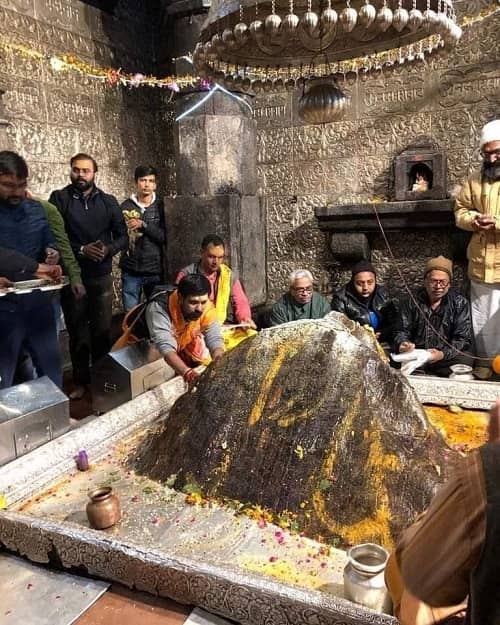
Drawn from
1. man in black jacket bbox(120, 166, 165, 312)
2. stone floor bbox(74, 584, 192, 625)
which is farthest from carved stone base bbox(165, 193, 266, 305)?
stone floor bbox(74, 584, 192, 625)

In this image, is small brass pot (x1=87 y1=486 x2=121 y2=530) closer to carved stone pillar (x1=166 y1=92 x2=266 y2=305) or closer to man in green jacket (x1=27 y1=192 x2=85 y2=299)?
man in green jacket (x1=27 y1=192 x2=85 y2=299)

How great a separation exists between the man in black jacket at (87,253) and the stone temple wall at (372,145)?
228cm

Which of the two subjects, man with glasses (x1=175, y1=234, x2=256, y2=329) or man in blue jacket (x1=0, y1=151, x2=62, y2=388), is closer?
man in blue jacket (x1=0, y1=151, x2=62, y2=388)

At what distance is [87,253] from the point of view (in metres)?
4.19

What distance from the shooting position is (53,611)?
182 centimetres

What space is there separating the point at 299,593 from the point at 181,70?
4983mm

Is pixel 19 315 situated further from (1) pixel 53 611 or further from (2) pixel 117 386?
(1) pixel 53 611

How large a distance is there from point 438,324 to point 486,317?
390 mm

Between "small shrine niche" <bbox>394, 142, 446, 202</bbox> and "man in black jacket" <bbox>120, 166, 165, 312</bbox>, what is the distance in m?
2.40

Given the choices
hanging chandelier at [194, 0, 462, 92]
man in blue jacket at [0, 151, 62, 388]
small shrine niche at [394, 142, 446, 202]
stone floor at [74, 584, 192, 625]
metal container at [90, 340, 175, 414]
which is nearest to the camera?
stone floor at [74, 584, 192, 625]

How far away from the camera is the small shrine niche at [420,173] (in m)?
5.28

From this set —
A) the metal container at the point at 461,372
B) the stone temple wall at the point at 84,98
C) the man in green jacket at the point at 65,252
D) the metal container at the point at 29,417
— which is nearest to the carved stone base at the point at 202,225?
the stone temple wall at the point at 84,98

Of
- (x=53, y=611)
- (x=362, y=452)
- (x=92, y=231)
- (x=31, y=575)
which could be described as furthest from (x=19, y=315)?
(x=362, y=452)

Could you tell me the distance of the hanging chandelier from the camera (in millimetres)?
2125
